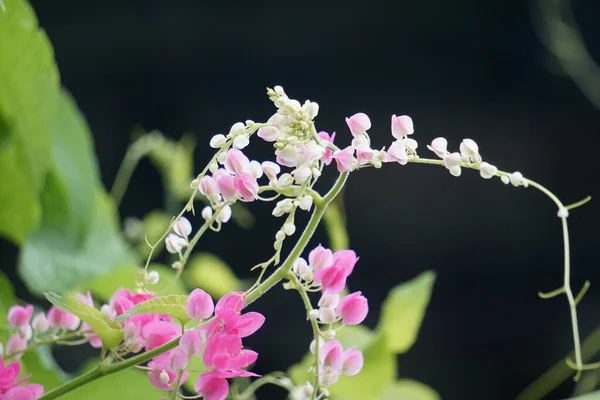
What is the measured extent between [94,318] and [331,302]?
0.06 metres


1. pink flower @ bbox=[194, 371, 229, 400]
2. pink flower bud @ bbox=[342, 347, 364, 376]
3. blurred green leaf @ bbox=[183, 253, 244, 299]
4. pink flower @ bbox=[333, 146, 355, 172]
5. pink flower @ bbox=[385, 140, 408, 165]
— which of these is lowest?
blurred green leaf @ bbox=[183, 253, 244, 299]

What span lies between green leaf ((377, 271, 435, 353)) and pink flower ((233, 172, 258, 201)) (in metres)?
0.17

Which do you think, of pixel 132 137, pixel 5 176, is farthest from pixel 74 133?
pixel 132 137

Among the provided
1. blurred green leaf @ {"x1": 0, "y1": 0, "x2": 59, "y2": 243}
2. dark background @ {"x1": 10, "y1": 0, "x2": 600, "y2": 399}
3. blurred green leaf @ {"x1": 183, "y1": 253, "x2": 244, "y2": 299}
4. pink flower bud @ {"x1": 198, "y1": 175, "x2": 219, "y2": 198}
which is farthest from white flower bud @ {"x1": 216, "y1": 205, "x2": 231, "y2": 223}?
dark background @ {"x1": 10, "y1": 0, "x2": 600, "y2": 399}

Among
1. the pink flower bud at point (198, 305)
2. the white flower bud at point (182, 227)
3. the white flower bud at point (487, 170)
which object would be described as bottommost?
the pink flower bud at point (198, 305)

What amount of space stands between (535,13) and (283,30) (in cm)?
31

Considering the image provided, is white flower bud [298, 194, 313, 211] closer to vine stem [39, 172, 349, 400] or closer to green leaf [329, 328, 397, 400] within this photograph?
vine stem [39, 172, 349, 400]

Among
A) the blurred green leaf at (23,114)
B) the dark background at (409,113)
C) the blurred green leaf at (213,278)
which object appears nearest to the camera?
the blurred green leaf at (23,114)

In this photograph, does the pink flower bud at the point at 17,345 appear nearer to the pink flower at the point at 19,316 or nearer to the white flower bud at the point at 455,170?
the pink flower at the point at 19,316

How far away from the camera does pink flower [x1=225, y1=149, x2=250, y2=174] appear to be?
181 millimetres

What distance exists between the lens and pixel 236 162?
18 cm

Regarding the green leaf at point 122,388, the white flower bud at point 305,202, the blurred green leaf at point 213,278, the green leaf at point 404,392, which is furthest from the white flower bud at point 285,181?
the blurred green leaf at point 213,278

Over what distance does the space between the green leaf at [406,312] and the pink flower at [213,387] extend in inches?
6.2

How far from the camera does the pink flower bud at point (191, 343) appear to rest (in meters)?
0.17
